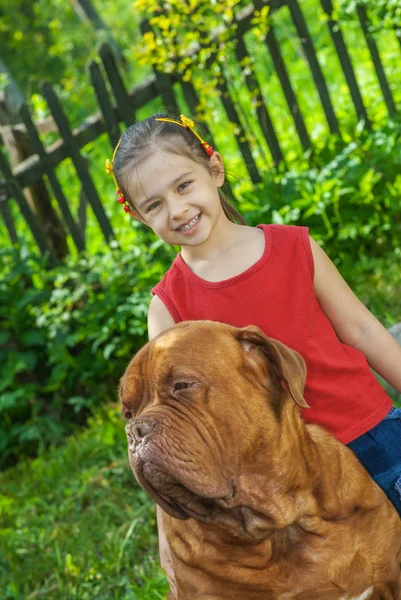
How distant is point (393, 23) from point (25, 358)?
141 inches

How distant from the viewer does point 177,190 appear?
2.80 metres

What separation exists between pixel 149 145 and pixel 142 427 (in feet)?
3.81

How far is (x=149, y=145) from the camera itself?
283cm

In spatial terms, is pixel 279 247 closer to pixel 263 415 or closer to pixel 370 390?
pixel 370 390

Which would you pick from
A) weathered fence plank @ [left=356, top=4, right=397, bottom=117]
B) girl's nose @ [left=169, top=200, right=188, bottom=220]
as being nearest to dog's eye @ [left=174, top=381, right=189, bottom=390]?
girl's nose @ [left=169, top=200, right=188, bottom=220]

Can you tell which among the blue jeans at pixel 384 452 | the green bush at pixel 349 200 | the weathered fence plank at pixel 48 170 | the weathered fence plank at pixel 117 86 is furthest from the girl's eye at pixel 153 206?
the weathered fence plank at pixel 48 170

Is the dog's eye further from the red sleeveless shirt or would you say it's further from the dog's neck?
the red sleeveless shirt

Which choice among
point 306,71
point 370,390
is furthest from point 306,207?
point 306,71

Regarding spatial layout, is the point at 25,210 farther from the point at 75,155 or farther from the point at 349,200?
the point at 349,200

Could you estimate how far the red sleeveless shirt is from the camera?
2811 mm

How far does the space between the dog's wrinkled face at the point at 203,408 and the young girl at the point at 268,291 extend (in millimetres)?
484

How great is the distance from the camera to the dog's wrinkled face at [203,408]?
2.07m

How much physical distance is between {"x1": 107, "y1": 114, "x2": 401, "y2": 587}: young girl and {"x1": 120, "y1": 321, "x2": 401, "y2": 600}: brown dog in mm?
347

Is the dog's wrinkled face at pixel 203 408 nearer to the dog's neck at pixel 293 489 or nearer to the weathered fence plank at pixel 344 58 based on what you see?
the dog's neck at pixel 293 489
